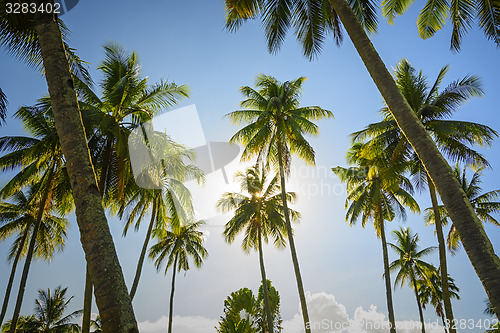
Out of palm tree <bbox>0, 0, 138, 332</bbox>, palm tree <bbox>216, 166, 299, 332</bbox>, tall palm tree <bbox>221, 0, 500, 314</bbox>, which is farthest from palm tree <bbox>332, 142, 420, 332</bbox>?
palm tree <bbox>0, 0, 138, 332</bbox>

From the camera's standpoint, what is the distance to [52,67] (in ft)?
14.3

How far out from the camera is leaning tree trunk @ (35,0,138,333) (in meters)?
3.08

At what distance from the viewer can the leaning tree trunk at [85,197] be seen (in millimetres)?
3080

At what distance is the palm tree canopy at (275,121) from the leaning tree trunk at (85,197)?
43.1ft

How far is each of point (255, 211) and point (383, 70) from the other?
56.4 ft

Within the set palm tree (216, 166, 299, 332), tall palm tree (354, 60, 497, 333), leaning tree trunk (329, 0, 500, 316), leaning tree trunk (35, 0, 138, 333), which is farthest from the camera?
palm tree (216, 166, 299, 332)

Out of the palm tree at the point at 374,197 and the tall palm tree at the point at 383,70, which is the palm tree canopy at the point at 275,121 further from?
the tall palm tree at the point at 383,70

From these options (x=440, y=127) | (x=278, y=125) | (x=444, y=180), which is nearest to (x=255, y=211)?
(x=278, y=125)

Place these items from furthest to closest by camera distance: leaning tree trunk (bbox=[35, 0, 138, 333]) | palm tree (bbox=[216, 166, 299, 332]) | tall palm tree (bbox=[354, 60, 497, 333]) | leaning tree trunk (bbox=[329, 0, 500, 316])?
palm tree (bbox=[216, 166, 299, 332]), tall palm tree (bbox=[354, 60, 497, 333]), leaning tree trunk (bbox=[329, 0, 500, 316]), leaning tree trunk (bbox=[35, 0, 138, 333])

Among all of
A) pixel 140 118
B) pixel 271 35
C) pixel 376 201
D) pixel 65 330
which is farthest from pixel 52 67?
pixel 65 330

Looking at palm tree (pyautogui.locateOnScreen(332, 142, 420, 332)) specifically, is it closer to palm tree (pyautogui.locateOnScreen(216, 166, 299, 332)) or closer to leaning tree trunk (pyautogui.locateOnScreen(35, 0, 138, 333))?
palm tree (pyautogui.locateOnScreen(216, 166, 299, 332))

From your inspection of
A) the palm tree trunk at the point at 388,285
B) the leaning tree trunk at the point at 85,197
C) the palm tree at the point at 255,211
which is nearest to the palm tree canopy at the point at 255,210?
the palm tree at the point at 255,211

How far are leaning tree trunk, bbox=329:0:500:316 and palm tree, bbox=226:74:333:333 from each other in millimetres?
11124

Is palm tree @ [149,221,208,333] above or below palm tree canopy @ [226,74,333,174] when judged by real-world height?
below
